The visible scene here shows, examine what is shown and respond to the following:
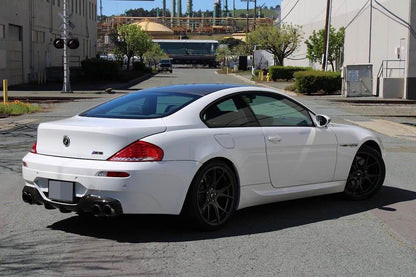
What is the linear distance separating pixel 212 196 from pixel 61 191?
1491 millimetres

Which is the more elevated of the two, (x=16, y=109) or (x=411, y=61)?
(x=411, y=61)

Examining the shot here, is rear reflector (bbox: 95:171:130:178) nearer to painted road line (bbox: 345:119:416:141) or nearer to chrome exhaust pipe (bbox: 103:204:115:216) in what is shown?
chrome exhaust pipe (bbox: 103:204:115:216)

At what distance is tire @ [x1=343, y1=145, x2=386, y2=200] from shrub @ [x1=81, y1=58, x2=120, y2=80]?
4282 cm

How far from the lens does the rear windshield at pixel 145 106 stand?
632 centimetres

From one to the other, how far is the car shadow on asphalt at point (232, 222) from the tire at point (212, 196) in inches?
5.1

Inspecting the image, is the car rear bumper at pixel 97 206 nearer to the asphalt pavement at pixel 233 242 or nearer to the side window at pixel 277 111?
the asphalt pavement at pixel 233 242

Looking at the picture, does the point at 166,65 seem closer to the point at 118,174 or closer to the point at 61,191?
the point at 61,191

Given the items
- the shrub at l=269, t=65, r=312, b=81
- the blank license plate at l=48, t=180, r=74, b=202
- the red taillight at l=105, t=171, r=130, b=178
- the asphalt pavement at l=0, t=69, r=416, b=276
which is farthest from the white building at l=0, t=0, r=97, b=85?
the red taillight at l=105, t=171, r=130, b=178

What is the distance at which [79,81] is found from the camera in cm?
4834

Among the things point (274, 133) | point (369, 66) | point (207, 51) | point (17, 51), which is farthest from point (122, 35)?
point (274, 133)

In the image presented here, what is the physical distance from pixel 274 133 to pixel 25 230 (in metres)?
2.85

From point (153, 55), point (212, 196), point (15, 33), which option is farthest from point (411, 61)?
point (153, 55)

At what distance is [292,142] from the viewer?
689 centimetres

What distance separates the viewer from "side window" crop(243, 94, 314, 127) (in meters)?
6.89
